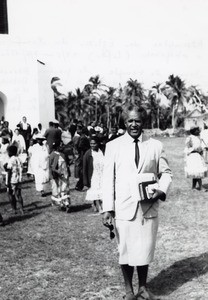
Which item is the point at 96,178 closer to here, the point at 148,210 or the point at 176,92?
the point at 148,210

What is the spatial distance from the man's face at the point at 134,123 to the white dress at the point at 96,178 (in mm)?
4442

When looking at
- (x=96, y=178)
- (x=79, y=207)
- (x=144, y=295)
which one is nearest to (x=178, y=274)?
(x=144, y=295)

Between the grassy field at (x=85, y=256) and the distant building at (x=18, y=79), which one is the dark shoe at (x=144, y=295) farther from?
the distant building at (x=18, y=79)

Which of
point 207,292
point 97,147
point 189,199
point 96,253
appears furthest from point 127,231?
point 189,199

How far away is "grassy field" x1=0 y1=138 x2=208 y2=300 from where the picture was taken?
4.56m

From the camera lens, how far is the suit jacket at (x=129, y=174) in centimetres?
401

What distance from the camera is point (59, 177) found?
29.8ft

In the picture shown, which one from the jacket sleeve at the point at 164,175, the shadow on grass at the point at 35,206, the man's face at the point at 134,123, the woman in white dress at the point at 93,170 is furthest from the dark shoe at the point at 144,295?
the shadow on grass at the point at 35,206

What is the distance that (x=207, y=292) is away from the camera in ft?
14.2

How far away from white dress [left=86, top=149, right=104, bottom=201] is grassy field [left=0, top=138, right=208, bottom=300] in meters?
0.40

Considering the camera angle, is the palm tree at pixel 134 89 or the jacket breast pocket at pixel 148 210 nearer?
the jacket breast pocket at pixel 148 210

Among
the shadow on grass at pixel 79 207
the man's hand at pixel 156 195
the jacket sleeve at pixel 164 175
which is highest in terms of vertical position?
the jacket sleeve at pixel 164 175

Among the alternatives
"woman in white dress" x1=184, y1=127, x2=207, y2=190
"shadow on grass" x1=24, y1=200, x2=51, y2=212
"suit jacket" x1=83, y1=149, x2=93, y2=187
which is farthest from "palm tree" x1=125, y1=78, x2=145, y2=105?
"suit jacket" x1=83, y1=149, x2=93, y2=187

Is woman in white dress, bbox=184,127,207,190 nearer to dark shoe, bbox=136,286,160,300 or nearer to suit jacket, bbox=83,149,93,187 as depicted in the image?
suit jacket, bbox=83,149,93,187
